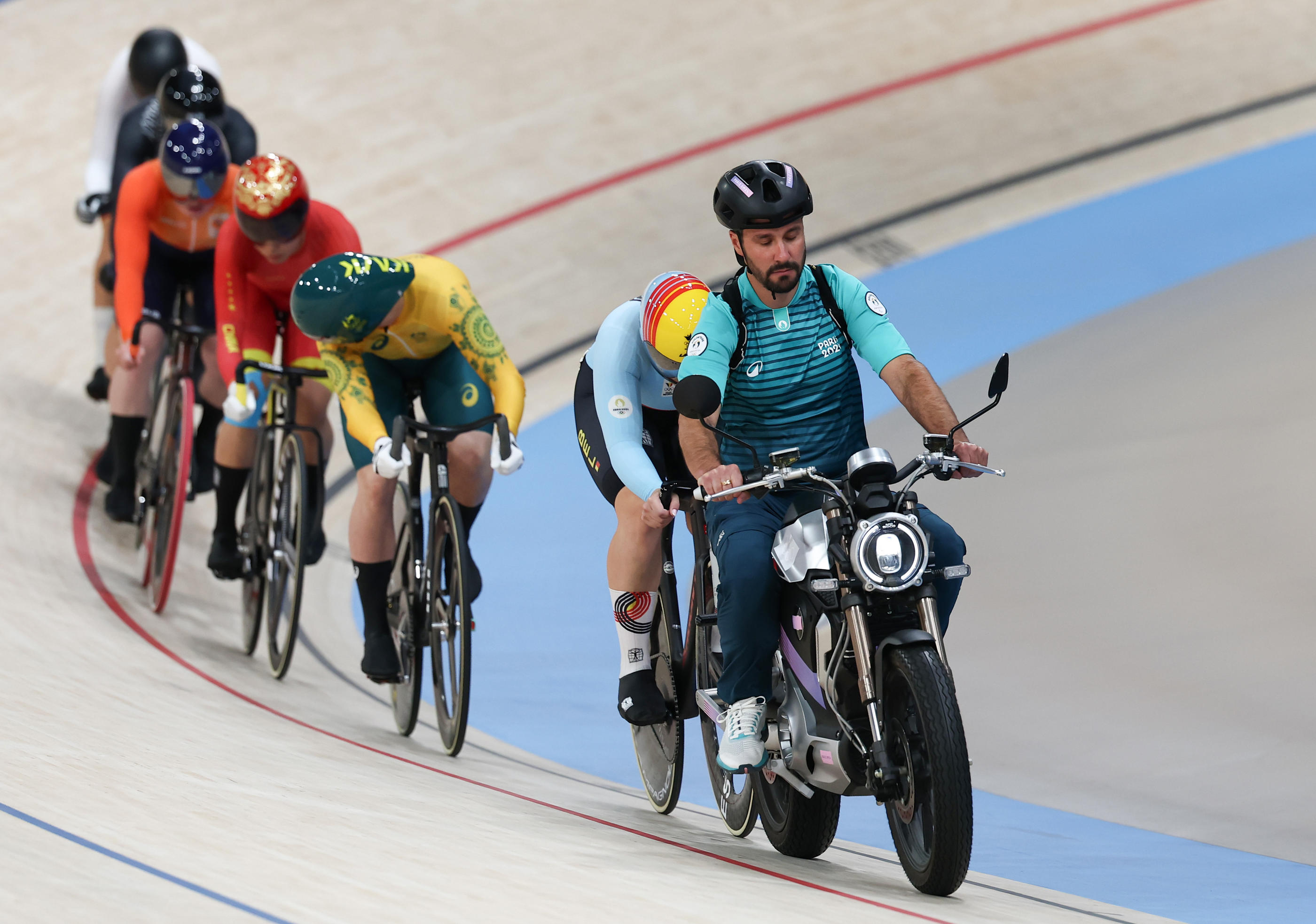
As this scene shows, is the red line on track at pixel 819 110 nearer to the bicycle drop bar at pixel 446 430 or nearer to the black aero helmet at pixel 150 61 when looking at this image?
the black aero helmet at pixel 150 61

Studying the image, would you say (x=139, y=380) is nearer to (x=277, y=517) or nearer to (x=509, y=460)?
(x=277, y=517)

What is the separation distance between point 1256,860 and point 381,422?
208cm

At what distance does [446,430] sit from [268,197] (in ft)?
2.69

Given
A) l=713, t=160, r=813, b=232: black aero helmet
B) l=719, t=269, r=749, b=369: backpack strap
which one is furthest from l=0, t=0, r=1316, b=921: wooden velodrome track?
l=713, t=160, r=813, b=232: black aero helmet

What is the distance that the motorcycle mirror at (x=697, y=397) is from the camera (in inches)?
94.7

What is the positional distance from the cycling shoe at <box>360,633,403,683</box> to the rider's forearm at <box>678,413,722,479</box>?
1.33 meters

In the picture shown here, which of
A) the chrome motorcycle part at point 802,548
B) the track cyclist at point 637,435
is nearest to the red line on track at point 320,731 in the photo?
the track cyclist at point 637,435

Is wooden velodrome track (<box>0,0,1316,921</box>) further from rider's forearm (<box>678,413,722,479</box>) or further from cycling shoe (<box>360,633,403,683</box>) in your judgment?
rider's forearm (<box>678,413,722,479</box>)

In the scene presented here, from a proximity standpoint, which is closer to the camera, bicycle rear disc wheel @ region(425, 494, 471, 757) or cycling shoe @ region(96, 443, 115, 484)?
bicycle rear disc wheel @ region(425, 494, 471, 757)

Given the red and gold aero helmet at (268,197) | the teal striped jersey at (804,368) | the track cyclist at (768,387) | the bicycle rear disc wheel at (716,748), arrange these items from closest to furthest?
1. the track cyclist at (768,387)
2. the teal striped jersey at (804,368)
3. the bicycle rear disc wheel at (716,748)
4. the red and gold aero helmet at (268,197)

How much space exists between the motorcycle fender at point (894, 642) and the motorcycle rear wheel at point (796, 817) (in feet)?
1.42

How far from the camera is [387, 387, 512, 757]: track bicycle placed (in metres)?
3.53

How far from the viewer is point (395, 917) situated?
1996 millimetres

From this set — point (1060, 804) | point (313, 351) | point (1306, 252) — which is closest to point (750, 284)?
point (1060, 804)
